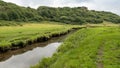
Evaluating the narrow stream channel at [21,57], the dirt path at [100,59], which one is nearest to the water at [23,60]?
the narrow stream channel at [21,57]

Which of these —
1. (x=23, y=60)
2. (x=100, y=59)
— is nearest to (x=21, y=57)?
(x=23, y=60)

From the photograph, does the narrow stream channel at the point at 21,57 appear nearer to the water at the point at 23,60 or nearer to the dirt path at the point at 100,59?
the water at the point at 23,60

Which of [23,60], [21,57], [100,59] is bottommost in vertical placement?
[21,57]

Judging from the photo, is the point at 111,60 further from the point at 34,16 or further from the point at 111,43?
the point at 34,16

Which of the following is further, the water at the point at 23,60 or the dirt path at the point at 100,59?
the water at the point at 23,60

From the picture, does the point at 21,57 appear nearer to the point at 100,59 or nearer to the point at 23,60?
the point at 23,60

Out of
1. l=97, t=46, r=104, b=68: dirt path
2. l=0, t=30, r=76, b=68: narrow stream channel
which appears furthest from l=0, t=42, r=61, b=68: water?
l=97, t=46, r=104, b=68: dirt path

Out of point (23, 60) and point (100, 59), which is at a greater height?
point (100, 59)

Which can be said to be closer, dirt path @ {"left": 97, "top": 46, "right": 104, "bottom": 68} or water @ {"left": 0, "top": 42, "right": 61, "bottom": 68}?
dirt path @ {"left": 97, "top": 46, "right": 104, "bottom": 68}

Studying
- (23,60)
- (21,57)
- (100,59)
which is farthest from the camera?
(21,57)

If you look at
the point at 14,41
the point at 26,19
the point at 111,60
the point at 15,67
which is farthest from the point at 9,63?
the point at 26,19

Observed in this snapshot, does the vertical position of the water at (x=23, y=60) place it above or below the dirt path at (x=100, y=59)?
below

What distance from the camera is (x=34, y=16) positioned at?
176250 mm

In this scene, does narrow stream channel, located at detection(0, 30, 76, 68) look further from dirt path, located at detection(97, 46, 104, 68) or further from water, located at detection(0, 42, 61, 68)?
dirt path, located at detection(97, 46, 104, 68)
